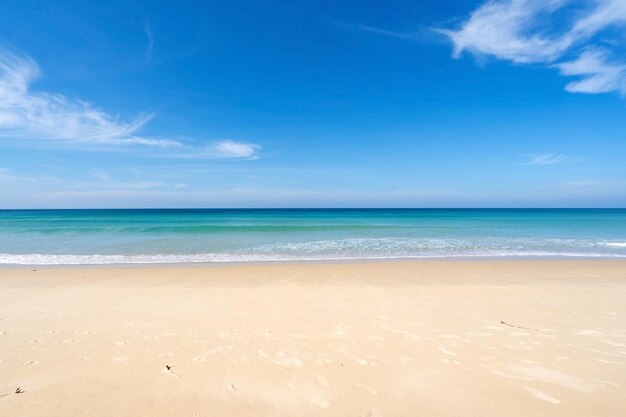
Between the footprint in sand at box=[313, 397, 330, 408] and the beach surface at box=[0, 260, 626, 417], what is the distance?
21 millimetres

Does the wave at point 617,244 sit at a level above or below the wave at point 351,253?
above

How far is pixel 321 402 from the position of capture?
3.16m

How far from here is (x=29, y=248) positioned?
679 inches

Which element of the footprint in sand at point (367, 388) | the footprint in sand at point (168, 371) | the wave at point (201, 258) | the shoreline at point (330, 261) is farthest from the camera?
the wave at point (201, 258)

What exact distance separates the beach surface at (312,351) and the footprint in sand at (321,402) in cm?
2

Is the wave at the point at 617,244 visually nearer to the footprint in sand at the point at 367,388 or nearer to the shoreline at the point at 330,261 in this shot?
the shoreline at the point at 330,261

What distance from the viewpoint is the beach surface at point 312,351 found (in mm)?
3160

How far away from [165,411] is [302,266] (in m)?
9.41

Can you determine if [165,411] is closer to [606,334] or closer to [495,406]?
[495,406]

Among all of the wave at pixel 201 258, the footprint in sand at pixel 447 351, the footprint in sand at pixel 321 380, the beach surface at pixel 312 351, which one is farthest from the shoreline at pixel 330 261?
the footprint in sand at pixel 321 380

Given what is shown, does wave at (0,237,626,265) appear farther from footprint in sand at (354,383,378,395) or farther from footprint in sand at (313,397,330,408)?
footprint in sand at (313,397,330,408)

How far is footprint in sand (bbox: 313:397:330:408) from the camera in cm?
310

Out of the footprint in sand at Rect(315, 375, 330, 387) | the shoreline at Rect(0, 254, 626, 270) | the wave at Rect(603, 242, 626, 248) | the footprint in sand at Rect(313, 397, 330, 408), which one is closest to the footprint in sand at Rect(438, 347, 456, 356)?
the footprint in sand at Rect(315, 375, 330, 387)

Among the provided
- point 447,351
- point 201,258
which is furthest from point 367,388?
point 201,258
